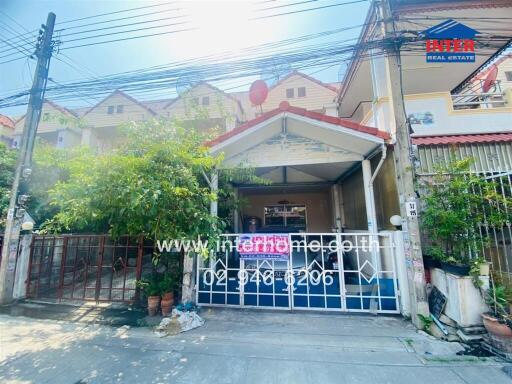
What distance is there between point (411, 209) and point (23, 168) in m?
8.56

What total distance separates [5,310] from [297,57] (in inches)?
344

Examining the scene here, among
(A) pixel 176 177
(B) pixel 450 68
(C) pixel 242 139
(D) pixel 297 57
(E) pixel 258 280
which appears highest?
(B) pixel 450 68

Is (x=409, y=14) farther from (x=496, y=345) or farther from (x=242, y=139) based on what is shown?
(x=496, y=345)

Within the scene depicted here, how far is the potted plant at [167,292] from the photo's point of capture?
4254mm

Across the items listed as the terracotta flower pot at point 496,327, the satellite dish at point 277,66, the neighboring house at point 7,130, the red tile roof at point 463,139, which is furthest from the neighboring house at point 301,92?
the neighboring house at point 7,130

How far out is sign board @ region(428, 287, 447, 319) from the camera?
3709mm

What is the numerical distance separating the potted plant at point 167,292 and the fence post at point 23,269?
3777mm

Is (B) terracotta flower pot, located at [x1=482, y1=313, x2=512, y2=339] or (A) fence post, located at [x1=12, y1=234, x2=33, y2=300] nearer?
(B) terracotta flower pot, located at [x1=482, y1=313, x2=512, y2=339]

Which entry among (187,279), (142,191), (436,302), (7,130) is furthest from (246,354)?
(7,130)

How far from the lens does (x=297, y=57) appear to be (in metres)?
5.64

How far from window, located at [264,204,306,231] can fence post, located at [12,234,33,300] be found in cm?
879

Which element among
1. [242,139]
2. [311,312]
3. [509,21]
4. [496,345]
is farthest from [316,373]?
[509,21]

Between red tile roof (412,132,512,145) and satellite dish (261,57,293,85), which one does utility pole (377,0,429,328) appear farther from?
satellite dish (261,57,293,85)

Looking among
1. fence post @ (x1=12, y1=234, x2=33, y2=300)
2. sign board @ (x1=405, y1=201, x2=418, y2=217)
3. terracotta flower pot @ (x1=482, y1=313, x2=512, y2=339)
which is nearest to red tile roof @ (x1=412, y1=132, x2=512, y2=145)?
sign board @ (x1=405, y1=201, x2=418, y2=217)
